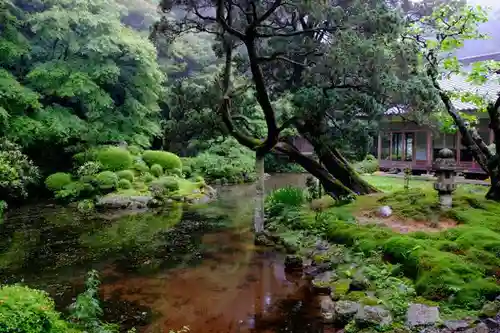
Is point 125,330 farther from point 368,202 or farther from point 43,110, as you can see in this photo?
point 43,110

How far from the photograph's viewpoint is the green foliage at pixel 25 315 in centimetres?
414

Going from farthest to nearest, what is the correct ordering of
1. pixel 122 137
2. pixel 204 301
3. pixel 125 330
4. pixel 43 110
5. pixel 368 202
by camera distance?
pixel 122 137
pixel 43 110
pixel 368 202
pixel 204 301
pixel 125 330

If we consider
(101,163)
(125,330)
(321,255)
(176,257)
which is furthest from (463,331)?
(101,163)

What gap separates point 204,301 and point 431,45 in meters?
8.91

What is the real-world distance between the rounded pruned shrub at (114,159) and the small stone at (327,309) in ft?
46.3

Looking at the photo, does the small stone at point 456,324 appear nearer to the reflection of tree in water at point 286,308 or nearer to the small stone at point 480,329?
the small stone at point 480,329

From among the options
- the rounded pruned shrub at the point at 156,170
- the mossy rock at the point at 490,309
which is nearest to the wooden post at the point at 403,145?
the rounded pruned shrub at the point at 156,170

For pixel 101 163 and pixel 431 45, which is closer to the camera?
pixel 431 45

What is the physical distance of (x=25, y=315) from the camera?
432 centimetres

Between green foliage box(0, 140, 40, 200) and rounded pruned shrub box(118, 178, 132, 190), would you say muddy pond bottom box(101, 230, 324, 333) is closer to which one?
green foliage box(0, 140, 40, 200)

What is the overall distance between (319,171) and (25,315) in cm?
991

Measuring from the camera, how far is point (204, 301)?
23.5 ft

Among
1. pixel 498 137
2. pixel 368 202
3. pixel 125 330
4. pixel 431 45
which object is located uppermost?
pixel 431 45

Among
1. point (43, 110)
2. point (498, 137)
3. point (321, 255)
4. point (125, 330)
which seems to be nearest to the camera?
point (125, 330)
